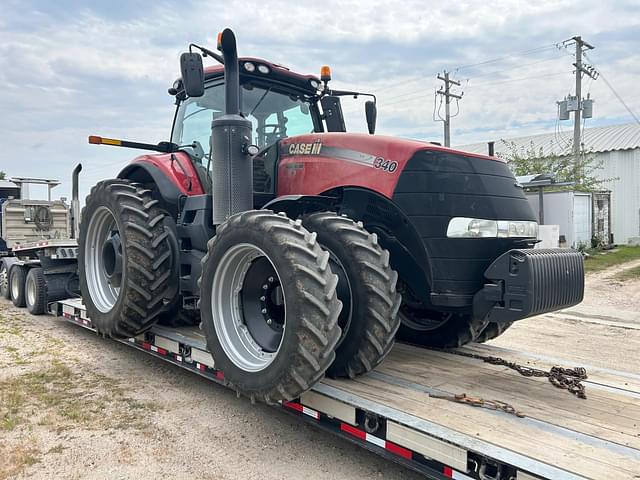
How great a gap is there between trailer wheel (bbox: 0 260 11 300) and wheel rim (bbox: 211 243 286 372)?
26.8 ft

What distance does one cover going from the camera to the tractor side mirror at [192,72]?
13.4 ft

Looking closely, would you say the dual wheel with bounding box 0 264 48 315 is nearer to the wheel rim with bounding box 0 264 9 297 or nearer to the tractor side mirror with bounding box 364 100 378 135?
the wheel rim with bounding box 0 264 9 297

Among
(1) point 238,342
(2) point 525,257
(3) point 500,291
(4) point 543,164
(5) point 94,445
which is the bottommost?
(5) point 94,445

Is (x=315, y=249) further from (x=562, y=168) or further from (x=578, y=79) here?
(x=578, y=79)

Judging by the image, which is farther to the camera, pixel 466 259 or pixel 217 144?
pixel 217 144

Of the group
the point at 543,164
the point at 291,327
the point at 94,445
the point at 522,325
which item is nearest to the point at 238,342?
the point at 291,327

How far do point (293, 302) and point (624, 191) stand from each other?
29.4 metres

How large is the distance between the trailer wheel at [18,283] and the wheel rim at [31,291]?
1.16ft

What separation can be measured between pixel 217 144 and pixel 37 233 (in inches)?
372

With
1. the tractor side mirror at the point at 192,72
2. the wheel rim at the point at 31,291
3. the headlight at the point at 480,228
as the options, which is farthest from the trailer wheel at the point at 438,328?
the wheel rim at the point at 31,291

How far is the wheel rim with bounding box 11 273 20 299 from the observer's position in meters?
9.55

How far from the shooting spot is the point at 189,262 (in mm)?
4859

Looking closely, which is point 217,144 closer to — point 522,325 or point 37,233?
point 522,325

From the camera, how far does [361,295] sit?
346cm
